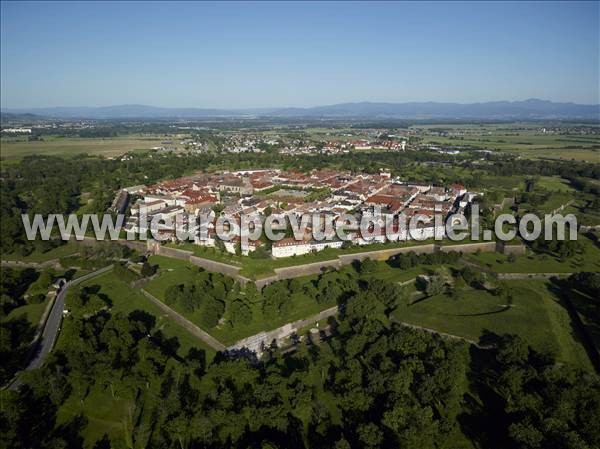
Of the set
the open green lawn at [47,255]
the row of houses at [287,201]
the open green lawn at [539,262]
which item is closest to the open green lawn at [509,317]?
the open green lawn at [539,262]

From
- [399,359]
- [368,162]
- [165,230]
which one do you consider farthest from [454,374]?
[368,162]

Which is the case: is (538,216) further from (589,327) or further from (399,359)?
(399,359)

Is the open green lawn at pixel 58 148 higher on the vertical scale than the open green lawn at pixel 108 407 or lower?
higher

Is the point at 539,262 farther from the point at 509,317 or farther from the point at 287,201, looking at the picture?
the point at 287,201

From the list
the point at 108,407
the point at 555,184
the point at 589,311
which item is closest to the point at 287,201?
Result: the point at 589,311

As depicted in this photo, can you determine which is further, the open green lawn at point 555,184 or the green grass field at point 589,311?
the open green lawn at point 555,184

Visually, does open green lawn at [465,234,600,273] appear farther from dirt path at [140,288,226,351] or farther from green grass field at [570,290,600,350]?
dirt path at [140,288,226,351]

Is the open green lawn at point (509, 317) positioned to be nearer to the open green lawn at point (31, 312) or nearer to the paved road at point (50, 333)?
the paved road at point (50, 333)

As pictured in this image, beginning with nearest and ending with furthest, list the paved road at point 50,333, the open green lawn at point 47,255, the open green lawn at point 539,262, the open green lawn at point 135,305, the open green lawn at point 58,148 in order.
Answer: the paved road at point 50,333, the open green lawn at point 135,305, the open green lawn at point 539,262, the open green lawn at point 47,255, the open green lawn at point 58,148
